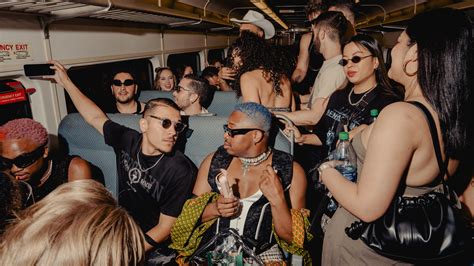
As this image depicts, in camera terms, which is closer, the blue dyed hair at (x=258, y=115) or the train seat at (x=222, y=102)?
the blue dyed hair at (x=258, y=115)

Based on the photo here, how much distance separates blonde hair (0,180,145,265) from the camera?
2.69ft

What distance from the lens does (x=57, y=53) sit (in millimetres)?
2799

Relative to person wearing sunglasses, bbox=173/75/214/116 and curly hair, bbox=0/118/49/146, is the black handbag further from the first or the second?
person wearing sunglasses, bbox=173/75/214/116

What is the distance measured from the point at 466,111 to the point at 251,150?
3.98 feet

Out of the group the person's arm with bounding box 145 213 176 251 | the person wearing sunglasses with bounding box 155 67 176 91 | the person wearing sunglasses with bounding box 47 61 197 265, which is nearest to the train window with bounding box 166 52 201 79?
the person wearing sunglasses with bounding box 155 67 176 91

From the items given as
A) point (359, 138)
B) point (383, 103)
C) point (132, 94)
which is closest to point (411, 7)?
point (383, 103)

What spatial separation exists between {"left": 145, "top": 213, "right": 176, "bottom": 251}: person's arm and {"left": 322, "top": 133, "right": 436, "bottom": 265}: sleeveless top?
1069 mm

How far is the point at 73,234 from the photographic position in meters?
0.84

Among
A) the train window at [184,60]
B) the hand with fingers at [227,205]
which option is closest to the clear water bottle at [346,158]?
the hand with fingers at [227,205]

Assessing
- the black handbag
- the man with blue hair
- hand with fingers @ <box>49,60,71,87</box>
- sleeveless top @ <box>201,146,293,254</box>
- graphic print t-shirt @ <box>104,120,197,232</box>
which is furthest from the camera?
hand with fingers @ <box>49,60,71,87</box>

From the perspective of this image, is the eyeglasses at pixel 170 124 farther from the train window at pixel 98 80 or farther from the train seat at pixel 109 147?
the train window at pixel 98 80

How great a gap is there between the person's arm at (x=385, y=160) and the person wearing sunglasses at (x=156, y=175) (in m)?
1.32

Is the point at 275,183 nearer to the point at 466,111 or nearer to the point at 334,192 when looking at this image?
the point at 334,192

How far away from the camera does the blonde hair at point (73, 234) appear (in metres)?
0.82
